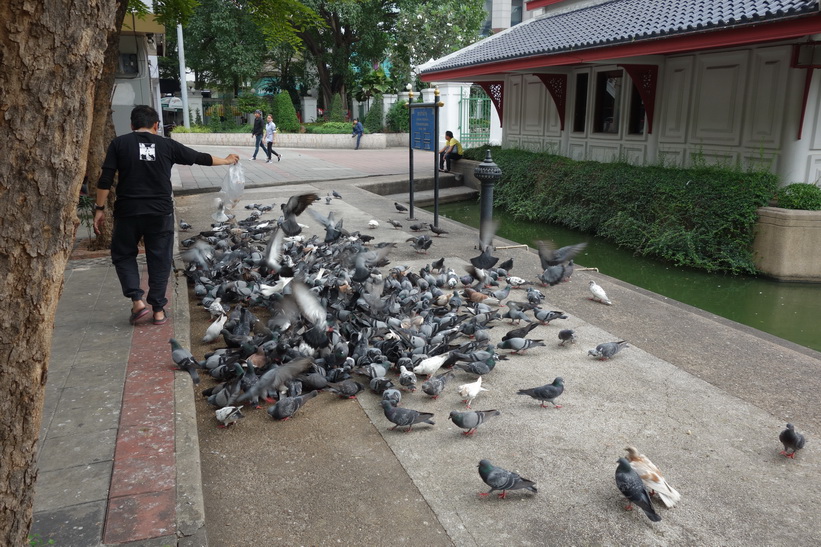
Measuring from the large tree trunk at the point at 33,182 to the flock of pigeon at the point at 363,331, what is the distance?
2216mm

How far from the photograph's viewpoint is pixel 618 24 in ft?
42.3

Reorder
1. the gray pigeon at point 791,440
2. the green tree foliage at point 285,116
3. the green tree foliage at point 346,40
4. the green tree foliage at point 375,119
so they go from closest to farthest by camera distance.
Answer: the gray pigeon at point 791,440
the green tree foliage at point 346,40
the green tree foliage at point 285,116
the green tree foliage at point 375,119

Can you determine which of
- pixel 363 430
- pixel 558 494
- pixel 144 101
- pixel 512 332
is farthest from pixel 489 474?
pixel 144 101

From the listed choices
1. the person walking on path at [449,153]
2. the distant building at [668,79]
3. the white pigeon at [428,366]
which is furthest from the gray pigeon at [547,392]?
the person walking on path at [449,153]

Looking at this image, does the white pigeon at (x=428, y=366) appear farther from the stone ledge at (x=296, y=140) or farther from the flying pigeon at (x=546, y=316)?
the stone ledge at (x=296, y=140)

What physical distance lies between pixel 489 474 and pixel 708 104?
10.8 metres

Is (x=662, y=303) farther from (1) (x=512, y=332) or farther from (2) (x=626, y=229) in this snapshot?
(2) (x=626, y=229)

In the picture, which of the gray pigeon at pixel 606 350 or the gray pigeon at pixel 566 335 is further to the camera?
the gray pigeon at pixel 566 335

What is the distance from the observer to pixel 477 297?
6.79 metres

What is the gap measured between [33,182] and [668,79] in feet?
43.1

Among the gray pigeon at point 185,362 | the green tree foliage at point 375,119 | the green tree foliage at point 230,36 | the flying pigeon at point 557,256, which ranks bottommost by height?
the gray pigeon at point 185,362

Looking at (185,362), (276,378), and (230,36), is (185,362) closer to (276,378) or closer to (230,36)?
(276,378)

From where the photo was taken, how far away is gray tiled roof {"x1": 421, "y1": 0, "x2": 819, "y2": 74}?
9.05 m

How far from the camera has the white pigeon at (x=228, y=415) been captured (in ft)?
13.6
